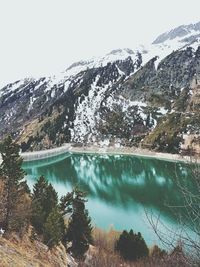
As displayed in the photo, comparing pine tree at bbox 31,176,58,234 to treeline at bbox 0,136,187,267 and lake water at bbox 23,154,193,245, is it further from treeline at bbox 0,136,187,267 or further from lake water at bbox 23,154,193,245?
lake water at bbox 23,154,193,245

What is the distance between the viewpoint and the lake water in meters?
69.6

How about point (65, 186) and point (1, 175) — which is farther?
point (65, 186)

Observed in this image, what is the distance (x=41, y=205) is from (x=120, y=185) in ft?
255

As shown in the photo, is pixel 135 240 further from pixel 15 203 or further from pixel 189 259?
pixel 189 259

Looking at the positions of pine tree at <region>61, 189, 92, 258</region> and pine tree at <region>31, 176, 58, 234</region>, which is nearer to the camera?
pine tree at <region>31, 176, 58, 234</region>

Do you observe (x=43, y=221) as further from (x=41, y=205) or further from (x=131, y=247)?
(x=131, y=247)

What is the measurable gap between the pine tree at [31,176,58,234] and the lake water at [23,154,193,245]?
30.9 ft

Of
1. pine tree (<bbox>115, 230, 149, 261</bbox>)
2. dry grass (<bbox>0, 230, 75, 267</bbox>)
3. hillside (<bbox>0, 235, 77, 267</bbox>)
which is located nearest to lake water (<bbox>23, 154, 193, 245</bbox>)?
pine tree (<bbox>115, 230, 149, 261</bbox>)

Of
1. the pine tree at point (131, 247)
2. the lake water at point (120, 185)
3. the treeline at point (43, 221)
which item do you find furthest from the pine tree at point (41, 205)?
the lake water at point (120, 185)

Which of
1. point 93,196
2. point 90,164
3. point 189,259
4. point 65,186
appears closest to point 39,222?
point 189,259

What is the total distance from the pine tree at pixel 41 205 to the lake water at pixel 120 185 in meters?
9.42

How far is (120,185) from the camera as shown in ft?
390

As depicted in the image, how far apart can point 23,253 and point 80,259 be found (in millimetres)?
13688

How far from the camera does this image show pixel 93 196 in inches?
4033
